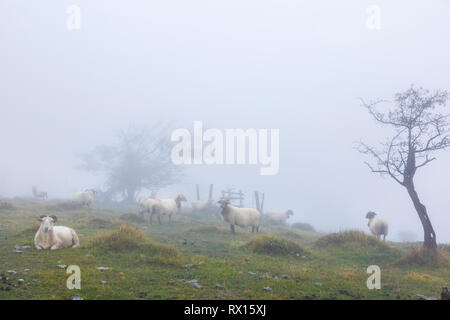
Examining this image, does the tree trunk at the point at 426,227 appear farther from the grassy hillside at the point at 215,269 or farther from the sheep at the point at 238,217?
the sheep at the point at 238,217

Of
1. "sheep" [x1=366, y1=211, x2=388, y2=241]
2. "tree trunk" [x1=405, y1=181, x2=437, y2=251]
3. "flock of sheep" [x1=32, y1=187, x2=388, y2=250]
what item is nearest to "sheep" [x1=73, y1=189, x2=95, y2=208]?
"flock of sheep" [x1=32, y1=187, x2=388, y2=250]

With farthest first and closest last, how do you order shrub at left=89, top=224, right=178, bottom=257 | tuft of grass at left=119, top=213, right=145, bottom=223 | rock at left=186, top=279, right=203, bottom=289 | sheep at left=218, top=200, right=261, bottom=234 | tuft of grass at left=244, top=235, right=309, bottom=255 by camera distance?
1. tuft of grass at left=119, top=213, right=145, bottom=223
2. sheep at left=218, top=200, right=261, bottom=234
3. tuft of grass at left=244, top=235, right=309, bottom=255
4. shrub at left=89, top=224, right=178, bottom=257
5. rock at left=186, top=279, right=203, bottom=289

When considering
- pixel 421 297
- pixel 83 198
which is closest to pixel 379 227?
pixel 421 297

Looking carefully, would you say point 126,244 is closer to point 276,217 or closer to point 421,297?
point 421,297

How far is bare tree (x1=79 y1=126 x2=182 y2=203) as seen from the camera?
5231cm

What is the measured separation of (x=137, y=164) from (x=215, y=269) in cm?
4495

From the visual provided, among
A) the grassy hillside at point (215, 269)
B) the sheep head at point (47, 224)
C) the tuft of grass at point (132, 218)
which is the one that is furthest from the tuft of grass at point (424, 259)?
the tuft of grass at point (132, 218)

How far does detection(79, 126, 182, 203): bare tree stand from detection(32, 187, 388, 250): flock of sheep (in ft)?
35.2

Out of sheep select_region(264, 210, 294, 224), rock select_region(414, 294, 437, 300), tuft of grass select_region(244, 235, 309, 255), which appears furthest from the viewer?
sheep select_region(264, 210, 294, 224)

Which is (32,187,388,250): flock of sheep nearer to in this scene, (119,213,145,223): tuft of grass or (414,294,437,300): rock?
(119,213,145,223): tuft of grass

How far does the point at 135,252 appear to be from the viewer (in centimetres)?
1254
